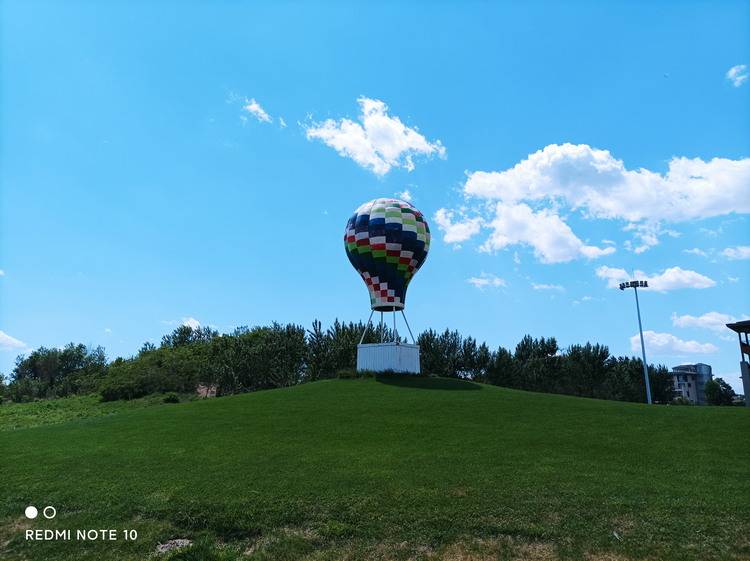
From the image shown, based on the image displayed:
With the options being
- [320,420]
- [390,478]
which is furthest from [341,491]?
[320,420]

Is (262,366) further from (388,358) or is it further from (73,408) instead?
(388,358)

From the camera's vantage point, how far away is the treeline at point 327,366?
56250 mm

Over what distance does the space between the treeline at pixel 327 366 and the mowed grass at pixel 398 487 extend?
35906 millimetres

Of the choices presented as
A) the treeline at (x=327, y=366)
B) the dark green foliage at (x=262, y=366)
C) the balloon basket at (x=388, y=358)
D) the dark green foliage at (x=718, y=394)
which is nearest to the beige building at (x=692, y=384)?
the dark green foliage at (x=718, y=394)

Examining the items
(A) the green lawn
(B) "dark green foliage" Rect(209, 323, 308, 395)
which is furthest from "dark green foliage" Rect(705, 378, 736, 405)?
(A) the green lawn

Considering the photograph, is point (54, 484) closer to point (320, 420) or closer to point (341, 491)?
point (341, 491)

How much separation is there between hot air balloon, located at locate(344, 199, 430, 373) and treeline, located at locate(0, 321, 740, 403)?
20.7 meters

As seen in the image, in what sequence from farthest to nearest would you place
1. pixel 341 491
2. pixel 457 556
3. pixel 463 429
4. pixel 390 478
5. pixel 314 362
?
pixel 314 362, pixel 463 429, pixel 390 478, pixel 341 491, pixel 457 556

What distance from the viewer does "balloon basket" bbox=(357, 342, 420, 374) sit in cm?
3578

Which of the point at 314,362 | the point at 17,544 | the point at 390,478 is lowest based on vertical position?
the point at 17,544

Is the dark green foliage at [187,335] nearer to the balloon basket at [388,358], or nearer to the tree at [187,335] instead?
the tree at [187,335]

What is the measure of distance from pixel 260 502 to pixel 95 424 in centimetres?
1594

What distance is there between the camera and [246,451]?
15750 mm

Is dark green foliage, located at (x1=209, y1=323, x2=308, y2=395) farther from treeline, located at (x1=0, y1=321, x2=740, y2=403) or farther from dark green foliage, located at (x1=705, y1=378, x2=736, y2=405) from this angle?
dark green foliage, located at (x1=705, y1=378, x2=736, y2=405)
